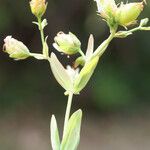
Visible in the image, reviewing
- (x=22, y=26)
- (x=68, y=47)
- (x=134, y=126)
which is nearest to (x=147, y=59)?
(x=134, y=126)

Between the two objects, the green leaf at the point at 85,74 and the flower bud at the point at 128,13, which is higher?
the flower bud at the point at 128,13

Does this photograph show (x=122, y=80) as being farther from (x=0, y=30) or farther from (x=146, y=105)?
(x=0, y=30)

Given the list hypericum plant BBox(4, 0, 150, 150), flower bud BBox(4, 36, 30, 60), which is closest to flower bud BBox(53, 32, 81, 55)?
hypericum plant BBox(4, 0, 150, 150)

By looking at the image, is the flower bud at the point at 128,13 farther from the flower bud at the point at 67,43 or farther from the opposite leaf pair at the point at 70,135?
the opposite leaf pair at the point at 70,135

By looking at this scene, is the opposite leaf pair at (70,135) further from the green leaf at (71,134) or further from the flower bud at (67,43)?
the flower bud at (67,43)

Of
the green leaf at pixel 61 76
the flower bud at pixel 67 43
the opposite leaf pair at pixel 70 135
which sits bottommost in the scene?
the opposite leaf pair at pixel 70 135

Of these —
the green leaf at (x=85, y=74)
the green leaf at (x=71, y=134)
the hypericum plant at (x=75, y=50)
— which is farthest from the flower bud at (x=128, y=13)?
the green leaf at (x=71, y=134)

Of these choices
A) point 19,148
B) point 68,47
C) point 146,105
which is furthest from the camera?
point 146,105
